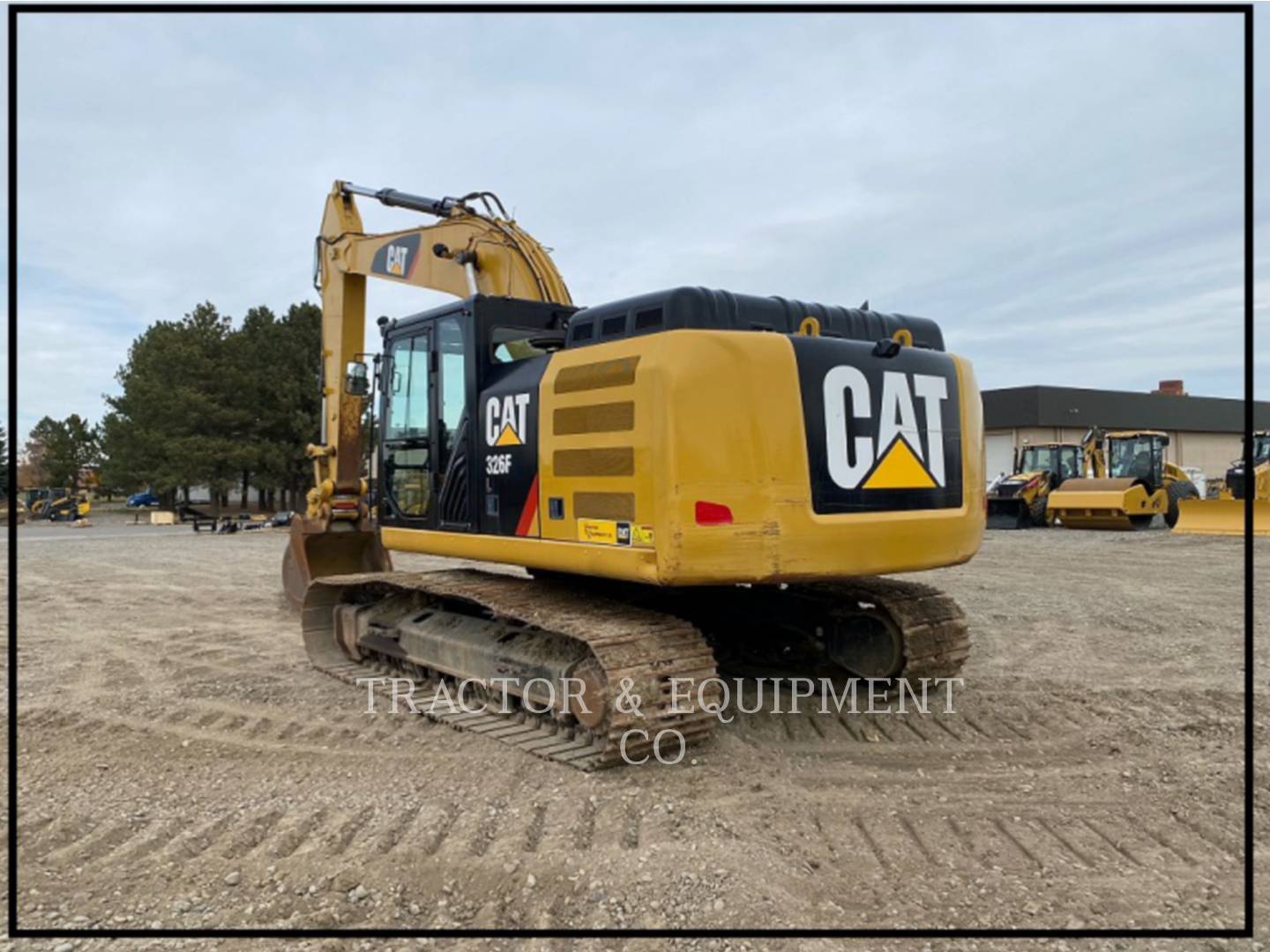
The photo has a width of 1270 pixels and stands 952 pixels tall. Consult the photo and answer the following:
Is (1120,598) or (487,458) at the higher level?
(487,458)

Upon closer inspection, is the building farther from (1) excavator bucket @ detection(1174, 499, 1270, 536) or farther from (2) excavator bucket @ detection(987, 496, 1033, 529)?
(1) excavator bucket @ detection(1174, 499, 1270, 536)

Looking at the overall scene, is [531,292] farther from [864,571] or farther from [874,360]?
[864,571]

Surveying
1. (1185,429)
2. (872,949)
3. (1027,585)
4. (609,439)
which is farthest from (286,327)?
(1185,429)

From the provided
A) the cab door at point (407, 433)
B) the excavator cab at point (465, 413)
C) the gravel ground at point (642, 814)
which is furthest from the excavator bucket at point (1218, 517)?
the cab door at point (407, 433)

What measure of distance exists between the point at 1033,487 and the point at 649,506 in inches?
844

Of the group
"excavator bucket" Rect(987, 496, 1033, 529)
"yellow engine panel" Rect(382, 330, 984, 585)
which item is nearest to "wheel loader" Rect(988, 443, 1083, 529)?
"excavator bucket" Rect(987, 496, 1033, 529)

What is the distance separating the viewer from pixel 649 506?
4.61 meters

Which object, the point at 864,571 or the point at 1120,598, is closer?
the point at 864,571

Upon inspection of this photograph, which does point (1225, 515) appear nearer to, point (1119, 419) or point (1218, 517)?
point (1218, 517)

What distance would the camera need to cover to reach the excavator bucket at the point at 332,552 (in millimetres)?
9234

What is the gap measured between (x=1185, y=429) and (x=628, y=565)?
5194cm

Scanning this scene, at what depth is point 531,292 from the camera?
25.6 ft

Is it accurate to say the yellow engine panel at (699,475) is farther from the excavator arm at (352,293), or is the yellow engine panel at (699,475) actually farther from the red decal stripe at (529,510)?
the excavator arm at (352,293)

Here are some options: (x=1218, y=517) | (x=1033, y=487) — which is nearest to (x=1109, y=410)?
→ (x=1033, y=487)
